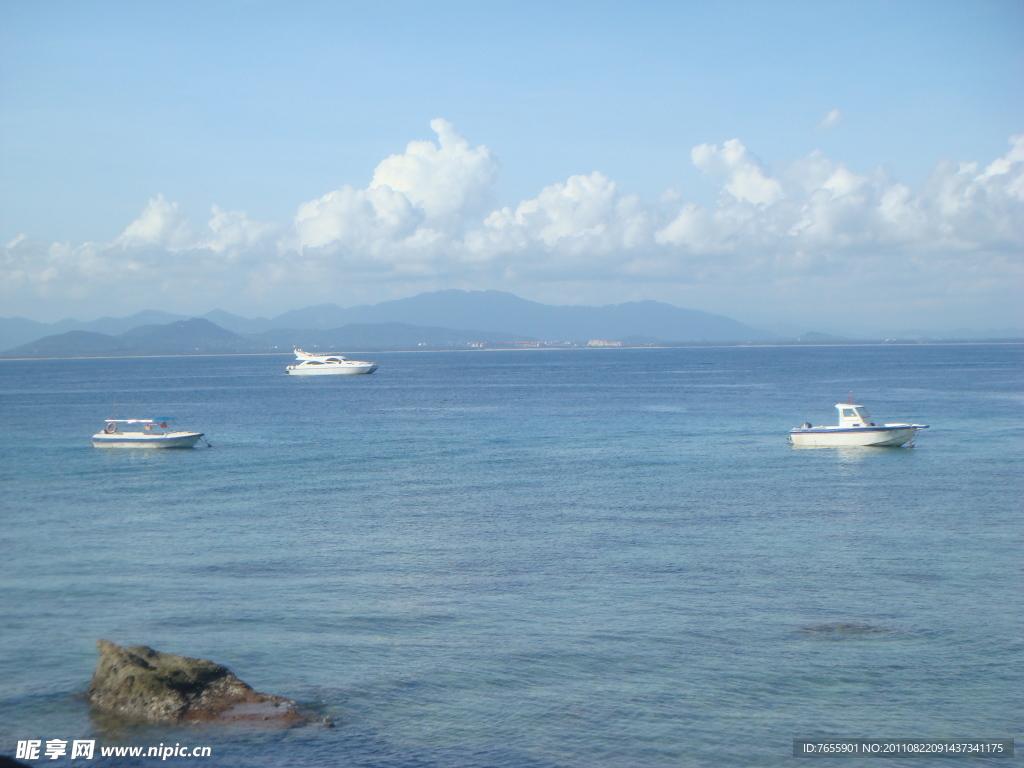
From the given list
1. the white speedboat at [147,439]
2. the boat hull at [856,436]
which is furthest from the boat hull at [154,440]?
the boat hull at [856,436]

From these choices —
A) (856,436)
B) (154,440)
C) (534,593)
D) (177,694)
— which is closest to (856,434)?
(856,436)

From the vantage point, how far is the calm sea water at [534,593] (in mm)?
21141

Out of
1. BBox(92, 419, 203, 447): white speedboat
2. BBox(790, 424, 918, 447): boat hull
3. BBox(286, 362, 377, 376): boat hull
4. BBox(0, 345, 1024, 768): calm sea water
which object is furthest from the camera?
BBox(286, 362, 377, 376): boat hull

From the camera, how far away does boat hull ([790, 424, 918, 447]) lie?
213 ft

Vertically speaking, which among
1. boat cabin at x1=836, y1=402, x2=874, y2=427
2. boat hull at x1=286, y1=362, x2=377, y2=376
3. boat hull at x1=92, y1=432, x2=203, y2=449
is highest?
boat hull at x1=286, y1=362, x2=377, y2=376

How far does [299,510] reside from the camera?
46.0 m

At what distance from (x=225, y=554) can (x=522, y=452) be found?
32.6 metres

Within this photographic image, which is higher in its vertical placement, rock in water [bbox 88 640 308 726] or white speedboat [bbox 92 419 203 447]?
white speedboat [bbox 92 419 203 447]

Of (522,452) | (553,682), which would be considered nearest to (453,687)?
(553,682)

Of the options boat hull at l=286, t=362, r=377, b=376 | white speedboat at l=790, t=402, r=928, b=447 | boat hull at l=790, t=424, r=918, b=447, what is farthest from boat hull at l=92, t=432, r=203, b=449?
boat hull at l=286, t=362, r=377, b=376

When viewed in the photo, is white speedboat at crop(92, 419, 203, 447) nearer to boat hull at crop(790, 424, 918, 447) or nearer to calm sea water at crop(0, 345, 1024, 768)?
calm sea water at crop(0, 345, 1024, 768)

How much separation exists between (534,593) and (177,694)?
504 inches

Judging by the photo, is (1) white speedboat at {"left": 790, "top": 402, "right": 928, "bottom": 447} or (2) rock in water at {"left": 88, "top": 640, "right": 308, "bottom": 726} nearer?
(2) rock in water at {"left": 88, "top": 640, "right": 308, "bottom": 726}

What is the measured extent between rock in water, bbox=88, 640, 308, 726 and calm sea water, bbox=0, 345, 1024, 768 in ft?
1.81
